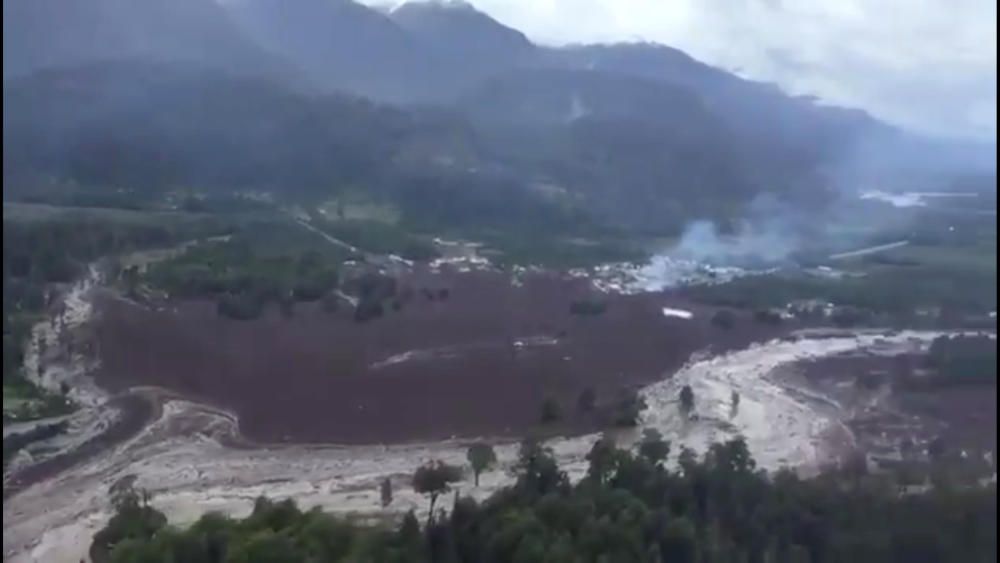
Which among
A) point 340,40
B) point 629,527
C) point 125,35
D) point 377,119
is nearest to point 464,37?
point 340,40

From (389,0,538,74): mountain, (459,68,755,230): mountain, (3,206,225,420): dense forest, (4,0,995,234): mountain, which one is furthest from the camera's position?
(389,0,538,74): mountain

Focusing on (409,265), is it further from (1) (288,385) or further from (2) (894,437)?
(2) (894,437)

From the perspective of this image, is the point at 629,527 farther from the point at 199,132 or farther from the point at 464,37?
the point at 464,37

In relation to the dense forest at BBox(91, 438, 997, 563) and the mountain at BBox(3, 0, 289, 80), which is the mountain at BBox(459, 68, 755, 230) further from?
the dense forest at BBox(91, 438, 997, 563)

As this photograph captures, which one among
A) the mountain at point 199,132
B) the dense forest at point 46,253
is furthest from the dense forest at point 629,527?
the mountain at point 199,132

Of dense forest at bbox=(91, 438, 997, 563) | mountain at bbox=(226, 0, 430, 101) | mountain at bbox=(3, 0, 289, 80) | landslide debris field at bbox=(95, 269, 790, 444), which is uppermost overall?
mountain at bbox=(226, 0, 430, 101)

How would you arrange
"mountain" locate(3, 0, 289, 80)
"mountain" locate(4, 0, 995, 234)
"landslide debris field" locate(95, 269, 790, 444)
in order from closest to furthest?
"landslide debris field" locate(95, 269, 790, 444)
"mountain" locate(4, 0, 995, 234)
"mountain" locate(3, 0, 289, 80)

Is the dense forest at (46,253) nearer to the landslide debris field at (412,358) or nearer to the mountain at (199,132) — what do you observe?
the landslide debris field at (412,358)

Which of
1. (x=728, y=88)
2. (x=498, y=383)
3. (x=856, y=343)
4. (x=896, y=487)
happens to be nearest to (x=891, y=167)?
(x=728, y=88)

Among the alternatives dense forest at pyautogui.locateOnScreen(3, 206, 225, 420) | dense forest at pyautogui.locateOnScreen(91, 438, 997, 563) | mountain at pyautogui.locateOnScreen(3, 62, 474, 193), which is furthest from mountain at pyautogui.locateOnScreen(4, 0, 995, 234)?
dense forest at pyautogui.locateOnScreen(91, 438, 997, 563)
